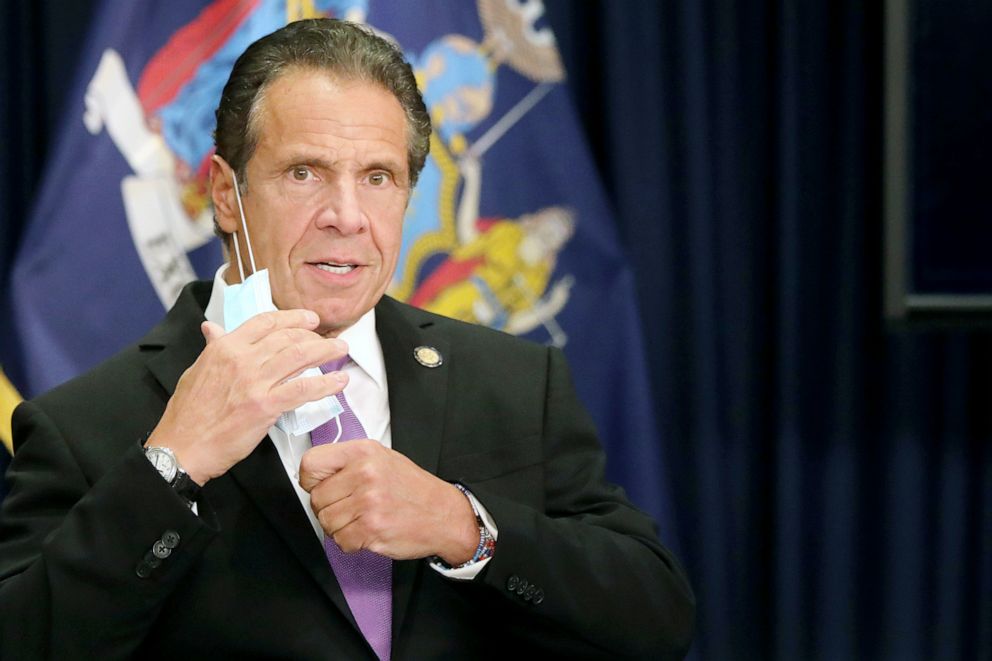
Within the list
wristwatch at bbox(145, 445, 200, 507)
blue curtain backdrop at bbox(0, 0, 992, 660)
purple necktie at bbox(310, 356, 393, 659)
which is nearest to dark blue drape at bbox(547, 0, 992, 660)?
blue curtain backdrop at bbox(0, 0, 992, 660)

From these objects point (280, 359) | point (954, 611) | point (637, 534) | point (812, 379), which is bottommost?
point (954, 611)

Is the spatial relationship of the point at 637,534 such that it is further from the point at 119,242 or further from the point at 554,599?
the point at 119,242

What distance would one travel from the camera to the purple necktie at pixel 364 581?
1.74 m

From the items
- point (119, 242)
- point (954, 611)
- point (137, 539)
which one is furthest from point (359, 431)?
point (954, 611)

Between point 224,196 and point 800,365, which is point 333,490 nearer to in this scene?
point 224,196

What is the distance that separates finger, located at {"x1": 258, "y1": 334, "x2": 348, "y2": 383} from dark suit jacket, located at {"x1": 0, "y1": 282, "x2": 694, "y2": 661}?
7.2 inches

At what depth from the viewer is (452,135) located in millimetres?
2918

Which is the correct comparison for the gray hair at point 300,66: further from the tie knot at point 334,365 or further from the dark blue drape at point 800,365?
the dark blue drape at point 800,365

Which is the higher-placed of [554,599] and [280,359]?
[280,359]

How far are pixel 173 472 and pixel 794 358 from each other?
6.86 ft

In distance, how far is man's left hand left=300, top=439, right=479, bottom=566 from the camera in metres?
1.61

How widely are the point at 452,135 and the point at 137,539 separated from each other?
5.14ft

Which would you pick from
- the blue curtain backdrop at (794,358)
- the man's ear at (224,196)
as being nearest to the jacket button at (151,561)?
the man's ear at (224,196)

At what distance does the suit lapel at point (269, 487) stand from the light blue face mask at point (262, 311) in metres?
0.06
